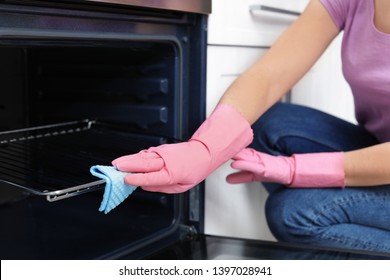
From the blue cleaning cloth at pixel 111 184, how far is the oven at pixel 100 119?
0.12 feet

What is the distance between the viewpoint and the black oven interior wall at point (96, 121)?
1022 millimetres

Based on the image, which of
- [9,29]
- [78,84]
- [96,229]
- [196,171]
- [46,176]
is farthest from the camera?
[78,84]

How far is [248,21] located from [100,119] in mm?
432

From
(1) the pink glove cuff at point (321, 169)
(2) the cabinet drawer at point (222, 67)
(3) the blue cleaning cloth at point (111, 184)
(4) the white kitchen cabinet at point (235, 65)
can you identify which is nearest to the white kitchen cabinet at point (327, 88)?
(4) the white kitchen cabinet at point (235, 65)

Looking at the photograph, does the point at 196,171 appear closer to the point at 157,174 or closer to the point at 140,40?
the point at 157,174

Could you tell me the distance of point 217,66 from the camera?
1146mm

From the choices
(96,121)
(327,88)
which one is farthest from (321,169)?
(327,88)

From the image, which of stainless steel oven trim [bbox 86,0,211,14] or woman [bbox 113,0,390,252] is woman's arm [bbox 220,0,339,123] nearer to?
woman [bbox 113,0,390,252]

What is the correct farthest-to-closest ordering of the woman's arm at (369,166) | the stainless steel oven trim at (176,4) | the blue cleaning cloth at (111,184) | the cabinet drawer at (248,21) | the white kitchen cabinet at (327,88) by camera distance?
the white kitchen cabinet at (327,88), the cabinet drawer at (248,21), the woman's arm at (369,166), the stainless steel oven trim at (176,4), the blue cleaning cloth at (111,184)

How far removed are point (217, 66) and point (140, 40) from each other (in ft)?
0.78

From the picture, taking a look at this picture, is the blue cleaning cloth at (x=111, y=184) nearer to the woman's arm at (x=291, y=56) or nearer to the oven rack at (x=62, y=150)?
the oven rack at (x=62, y=150)

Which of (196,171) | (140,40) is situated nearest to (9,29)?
(140,40)

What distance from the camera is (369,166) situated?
1008 mm

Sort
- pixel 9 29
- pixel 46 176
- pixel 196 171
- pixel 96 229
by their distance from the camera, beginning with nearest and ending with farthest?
1. pixel 9 29
2. pixel 196 171
3. pixel 46 176
4. pixel 96 229
